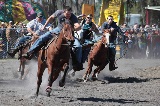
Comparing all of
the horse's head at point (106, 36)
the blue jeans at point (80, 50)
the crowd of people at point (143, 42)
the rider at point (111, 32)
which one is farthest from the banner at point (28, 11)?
the horse's head at point (106, 36)

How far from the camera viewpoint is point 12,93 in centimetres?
1368

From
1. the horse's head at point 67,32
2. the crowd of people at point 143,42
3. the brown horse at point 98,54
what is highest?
the horse's head at point 67,32

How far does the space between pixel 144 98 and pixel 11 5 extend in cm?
2007

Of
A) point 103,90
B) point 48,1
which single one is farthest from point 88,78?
point 48,1

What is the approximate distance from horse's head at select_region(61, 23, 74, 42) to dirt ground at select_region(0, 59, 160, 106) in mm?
1498

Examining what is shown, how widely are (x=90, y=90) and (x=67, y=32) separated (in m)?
3.15

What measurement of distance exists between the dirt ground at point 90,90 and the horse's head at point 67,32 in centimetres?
150

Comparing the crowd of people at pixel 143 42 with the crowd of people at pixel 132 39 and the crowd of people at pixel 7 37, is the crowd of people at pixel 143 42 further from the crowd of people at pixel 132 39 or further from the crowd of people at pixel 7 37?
the crowd of people at pixel 7 37

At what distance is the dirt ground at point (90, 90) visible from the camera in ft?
39.6

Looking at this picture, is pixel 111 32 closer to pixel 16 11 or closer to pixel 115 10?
pixel 115 10

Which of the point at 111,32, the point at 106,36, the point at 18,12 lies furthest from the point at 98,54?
the point at 18,12

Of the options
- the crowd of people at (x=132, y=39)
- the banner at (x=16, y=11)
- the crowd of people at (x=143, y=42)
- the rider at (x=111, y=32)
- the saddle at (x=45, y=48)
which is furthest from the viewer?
the banner at (x=16, y=11)

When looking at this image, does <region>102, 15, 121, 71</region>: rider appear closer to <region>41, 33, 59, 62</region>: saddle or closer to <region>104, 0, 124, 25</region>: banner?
<region>41, 33, 59, 62</region>: saddle

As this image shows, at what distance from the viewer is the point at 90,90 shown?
14727 mm
